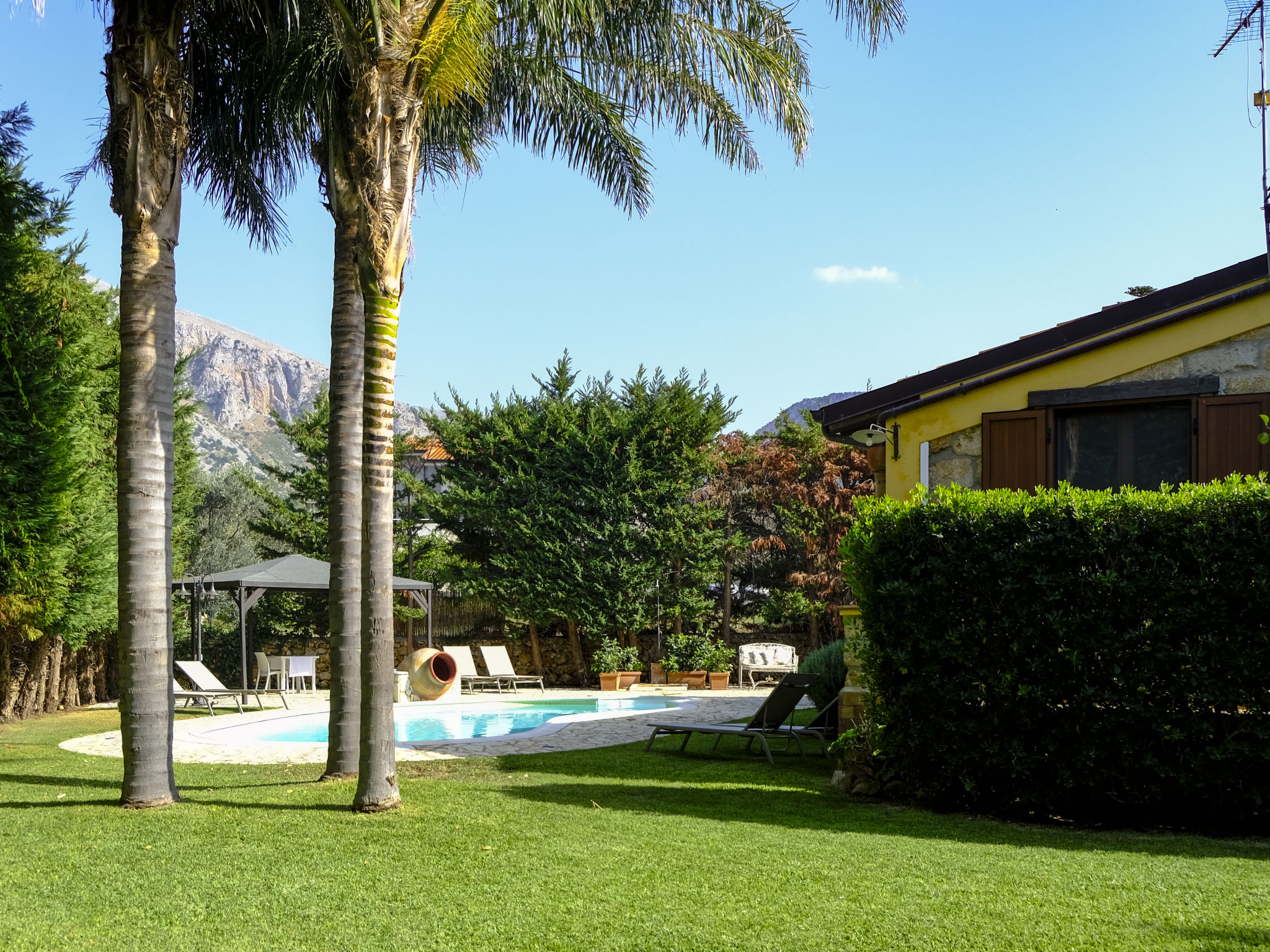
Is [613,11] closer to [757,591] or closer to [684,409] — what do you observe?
[684,409]

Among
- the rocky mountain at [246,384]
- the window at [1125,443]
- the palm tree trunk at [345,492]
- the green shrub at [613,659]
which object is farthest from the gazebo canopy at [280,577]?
the rocky mountain at [246,384]

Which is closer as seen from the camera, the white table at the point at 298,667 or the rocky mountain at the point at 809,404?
the white table at the point at 298,667

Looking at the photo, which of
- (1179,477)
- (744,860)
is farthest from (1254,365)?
(744,860)

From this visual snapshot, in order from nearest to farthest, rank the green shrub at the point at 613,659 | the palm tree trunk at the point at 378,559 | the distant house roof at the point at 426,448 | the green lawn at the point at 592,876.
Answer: the green lawn at the point at 592,876 < the palm tree trunk at the point at 378,559 < the green shrub at the point at 613,659 < the distant house roof at the point at 426,448

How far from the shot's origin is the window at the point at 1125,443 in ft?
28.7

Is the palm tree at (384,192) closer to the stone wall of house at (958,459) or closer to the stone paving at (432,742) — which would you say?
the stone paving at (432,742)

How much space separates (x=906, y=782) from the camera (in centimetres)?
765

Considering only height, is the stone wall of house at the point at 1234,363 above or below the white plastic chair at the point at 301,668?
above

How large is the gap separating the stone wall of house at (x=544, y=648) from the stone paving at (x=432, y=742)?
18.3ft

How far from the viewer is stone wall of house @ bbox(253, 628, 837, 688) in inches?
933

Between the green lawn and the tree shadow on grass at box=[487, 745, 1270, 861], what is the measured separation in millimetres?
38

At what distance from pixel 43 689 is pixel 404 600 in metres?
9.50

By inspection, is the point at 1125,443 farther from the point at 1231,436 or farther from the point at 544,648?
the point at 544,648

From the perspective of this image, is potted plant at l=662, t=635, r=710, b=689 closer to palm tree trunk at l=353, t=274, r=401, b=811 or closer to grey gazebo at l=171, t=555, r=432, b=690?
grey gazebo at l=171, t=555, r=432, b=690
